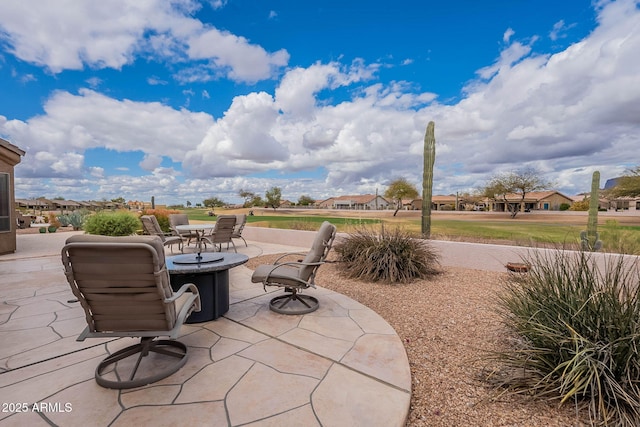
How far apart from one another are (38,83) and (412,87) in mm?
15137

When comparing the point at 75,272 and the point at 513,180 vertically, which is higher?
the point at 513,180

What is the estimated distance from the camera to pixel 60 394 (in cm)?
205

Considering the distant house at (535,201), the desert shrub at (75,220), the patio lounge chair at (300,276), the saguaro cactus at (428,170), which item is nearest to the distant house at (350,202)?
the distant house at (535,201)

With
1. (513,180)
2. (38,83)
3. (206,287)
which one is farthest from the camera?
(513,180)

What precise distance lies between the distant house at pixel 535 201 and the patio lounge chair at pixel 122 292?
36877 millimetres

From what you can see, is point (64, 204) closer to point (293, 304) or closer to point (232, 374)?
point (293, 304)

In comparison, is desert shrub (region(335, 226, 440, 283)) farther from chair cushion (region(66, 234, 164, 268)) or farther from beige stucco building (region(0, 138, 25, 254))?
beige stucco building (region(0, 138, 25, 254))

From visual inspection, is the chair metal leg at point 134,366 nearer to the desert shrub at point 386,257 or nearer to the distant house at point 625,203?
the desert shrub at point 386,257

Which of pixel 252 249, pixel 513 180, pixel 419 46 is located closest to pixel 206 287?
pixel 252 249

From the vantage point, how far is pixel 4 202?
797cm

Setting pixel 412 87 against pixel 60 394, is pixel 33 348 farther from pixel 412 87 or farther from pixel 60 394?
pixel 412 87

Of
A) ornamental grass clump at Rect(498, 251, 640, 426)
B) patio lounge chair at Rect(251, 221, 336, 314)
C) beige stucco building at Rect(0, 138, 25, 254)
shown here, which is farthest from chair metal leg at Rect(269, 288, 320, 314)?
beige stucco building at Rect(0, 138, 25, 254)

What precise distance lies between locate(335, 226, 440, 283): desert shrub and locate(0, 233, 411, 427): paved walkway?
174 centimetres

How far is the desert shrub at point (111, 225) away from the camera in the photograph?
1016 centimetres
